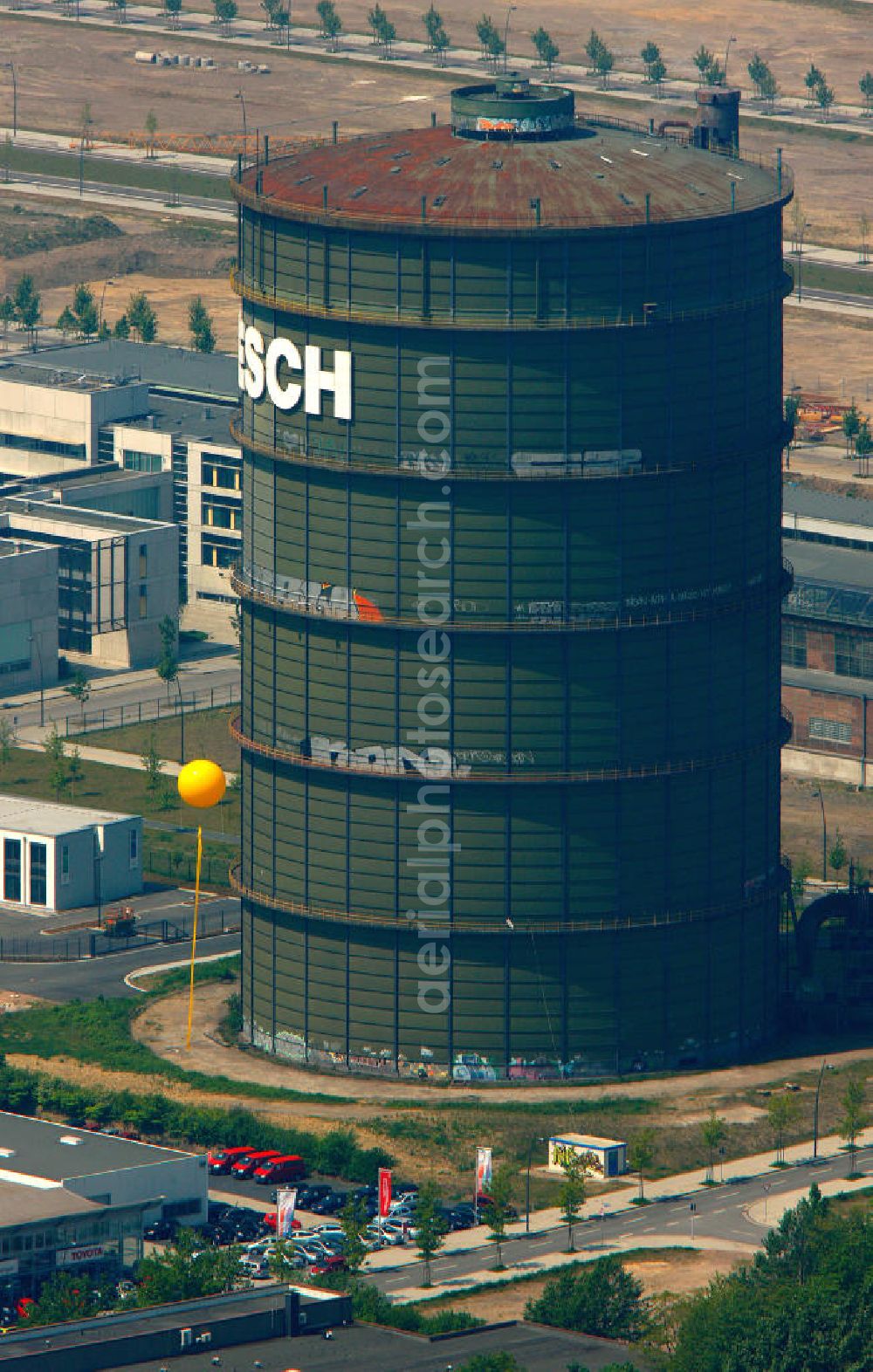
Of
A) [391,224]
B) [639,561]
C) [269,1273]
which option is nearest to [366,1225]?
[269,1273]

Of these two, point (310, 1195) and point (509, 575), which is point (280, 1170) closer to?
point (310, 1195)

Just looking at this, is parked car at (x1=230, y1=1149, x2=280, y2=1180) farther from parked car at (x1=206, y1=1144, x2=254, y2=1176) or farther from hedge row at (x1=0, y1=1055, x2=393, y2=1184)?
hedge row at (x1=0, y1=1055, x2=393, y2=1184)

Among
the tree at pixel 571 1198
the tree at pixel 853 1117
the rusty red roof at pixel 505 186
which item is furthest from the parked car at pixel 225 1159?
the rusty red roof at pixel 505 186

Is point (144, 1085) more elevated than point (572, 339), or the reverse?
point (572, 339)

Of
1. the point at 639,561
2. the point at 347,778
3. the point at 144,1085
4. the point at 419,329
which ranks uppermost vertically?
the point at 419,329

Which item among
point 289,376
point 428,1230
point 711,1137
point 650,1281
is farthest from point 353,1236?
point 289,376

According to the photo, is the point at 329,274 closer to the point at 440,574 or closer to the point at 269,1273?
the point at 440,574

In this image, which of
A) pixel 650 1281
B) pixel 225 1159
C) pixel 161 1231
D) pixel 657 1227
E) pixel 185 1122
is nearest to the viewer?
pixel 650 1281

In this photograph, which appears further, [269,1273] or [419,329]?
[419,329]
